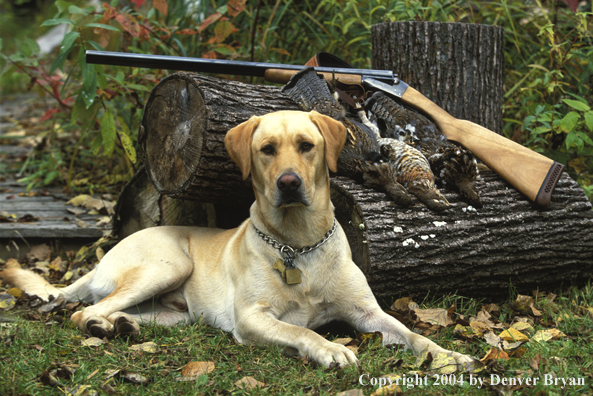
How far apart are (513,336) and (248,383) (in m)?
1.58

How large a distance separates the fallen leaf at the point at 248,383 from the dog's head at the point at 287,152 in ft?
3.15

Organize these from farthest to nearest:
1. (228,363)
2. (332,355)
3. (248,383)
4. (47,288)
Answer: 1. (47,288)
2. (228,363)
3. (332,355)
4. (248,383)

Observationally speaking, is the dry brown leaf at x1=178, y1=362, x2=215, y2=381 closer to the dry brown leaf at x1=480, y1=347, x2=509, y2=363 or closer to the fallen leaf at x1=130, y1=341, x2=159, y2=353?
the fallen leaf at x1=130, y1=341, x2=159, y2=353

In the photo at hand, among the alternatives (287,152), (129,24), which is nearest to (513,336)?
(287,152)

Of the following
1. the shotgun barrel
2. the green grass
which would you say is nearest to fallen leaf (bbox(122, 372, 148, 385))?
the green grass

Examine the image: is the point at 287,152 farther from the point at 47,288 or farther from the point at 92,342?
the point at 47,288

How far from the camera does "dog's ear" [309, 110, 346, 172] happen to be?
Answer: 10.1 ft

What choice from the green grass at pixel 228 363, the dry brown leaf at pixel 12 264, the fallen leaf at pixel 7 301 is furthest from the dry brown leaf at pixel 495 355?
the dry brown leaf at pixel 12 264

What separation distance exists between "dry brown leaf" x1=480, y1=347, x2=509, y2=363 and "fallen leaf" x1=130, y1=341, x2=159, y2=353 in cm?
174

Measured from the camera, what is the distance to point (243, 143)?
10.1 ft

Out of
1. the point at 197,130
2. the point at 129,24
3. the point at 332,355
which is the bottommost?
the point at 332,355

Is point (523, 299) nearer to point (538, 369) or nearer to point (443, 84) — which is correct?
point (538, 369)

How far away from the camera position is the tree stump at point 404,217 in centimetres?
343

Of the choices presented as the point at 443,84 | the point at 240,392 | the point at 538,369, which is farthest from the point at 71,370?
the point at 443,84
